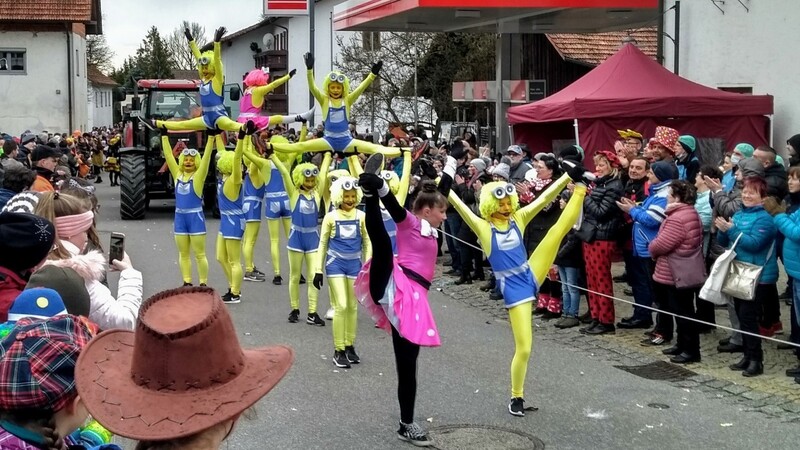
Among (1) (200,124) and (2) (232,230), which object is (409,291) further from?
(1) (200,124)

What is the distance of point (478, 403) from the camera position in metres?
7.93

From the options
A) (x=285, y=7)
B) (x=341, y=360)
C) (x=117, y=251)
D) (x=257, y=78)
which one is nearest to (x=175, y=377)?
(x=117, y=251)

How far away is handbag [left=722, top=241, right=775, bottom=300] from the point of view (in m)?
8.73

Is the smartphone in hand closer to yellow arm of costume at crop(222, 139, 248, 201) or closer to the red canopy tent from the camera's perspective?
yellow arm of costume at crop(222, 139, 248, 201)

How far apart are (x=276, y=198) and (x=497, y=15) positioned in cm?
833

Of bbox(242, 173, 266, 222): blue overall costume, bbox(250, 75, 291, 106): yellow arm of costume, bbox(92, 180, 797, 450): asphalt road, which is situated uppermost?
bbox(250, 75, 291, 106): yellow arm of costume

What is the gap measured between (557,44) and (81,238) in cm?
2347

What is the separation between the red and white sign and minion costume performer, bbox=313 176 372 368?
14845 millimetres

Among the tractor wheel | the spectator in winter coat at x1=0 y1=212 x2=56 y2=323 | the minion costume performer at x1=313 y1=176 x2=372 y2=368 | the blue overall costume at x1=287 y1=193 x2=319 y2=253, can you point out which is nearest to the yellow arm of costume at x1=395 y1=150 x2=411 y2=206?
the minion costume performer at x1=313 y1=176 x2=372 y2=368

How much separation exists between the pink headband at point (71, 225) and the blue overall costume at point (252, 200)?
8.22 metres

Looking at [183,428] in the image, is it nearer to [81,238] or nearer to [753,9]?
[81,238]

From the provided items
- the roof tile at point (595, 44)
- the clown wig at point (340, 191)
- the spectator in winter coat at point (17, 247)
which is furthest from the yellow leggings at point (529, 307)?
the roof tile at point (595, 44)

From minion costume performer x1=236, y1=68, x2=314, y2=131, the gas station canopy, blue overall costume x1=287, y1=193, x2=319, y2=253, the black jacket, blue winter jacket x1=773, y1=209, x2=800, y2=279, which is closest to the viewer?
blue winter jacket x1=773, y1=209, x2=800, y2=279

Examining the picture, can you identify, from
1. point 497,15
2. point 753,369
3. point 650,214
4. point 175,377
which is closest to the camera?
point 175,377
